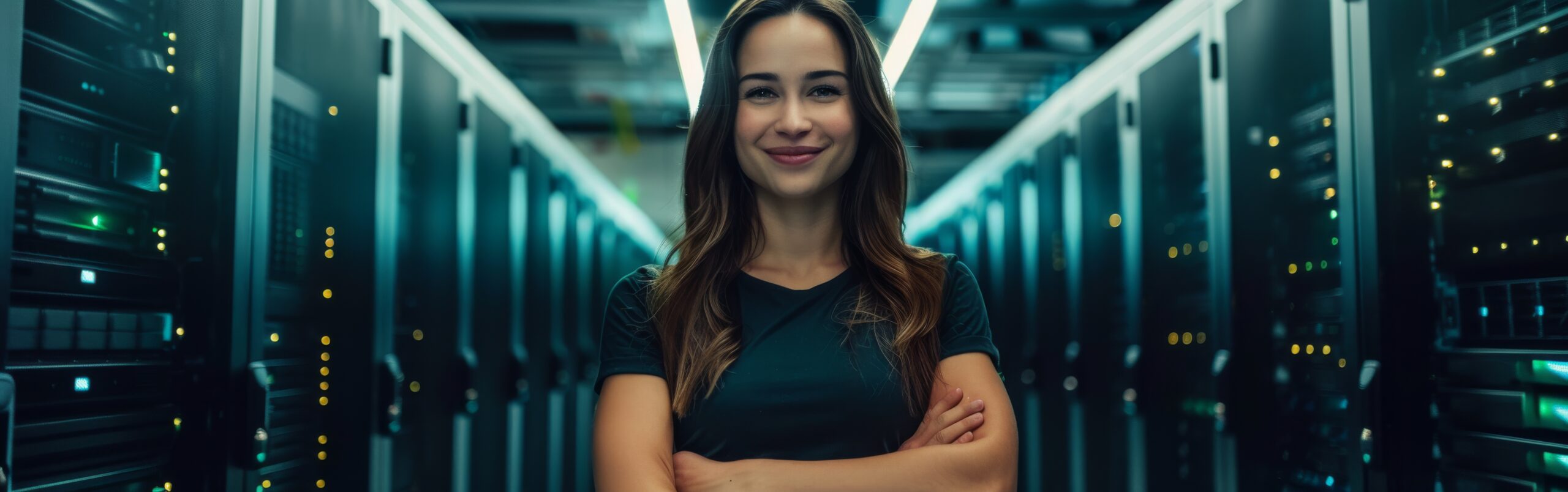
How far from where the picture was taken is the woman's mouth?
3.96ft

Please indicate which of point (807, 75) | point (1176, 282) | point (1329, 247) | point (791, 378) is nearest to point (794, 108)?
point (807, 75)

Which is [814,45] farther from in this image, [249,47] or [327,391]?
[327,391]

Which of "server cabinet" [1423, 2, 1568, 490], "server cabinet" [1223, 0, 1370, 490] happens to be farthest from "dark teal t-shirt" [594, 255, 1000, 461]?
"server cabinet" [1223, 0, 1370, 490]

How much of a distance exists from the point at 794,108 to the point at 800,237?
0.19 m

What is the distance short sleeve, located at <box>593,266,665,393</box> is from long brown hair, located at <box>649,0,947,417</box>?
0.02m

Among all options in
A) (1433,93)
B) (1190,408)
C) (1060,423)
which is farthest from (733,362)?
(1060,423)

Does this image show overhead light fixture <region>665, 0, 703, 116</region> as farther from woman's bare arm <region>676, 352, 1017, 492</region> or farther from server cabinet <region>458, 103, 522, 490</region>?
woman's bare arm <region>676, 352, 1017, 492</region>

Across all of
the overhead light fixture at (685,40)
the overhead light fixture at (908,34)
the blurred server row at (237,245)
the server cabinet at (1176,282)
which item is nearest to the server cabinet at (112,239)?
the blurred server row at (237,245)

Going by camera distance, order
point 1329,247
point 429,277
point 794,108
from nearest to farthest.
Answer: point 794,108 < point 1329,247 < point 429,277

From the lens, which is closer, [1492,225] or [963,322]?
[963,322]

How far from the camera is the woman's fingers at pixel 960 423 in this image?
1.24m

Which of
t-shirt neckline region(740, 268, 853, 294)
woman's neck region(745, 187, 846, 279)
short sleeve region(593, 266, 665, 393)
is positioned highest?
woman's neck region(745, 187, 846, 279)

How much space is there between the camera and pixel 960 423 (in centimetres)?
124

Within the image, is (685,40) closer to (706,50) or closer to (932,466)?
(706,50)
